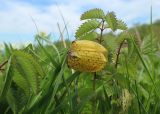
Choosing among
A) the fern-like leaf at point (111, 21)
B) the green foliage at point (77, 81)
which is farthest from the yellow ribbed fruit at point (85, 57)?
the fern-like leaf at point (111, 21)

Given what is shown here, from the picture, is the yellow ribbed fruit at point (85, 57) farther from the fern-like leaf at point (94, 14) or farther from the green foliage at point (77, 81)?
the fern-like leaf at point (94, 14)

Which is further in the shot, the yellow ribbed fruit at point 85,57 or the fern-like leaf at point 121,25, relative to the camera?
the fern-like leaf at point 121,25

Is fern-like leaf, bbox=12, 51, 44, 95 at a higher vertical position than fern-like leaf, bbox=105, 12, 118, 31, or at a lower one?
lower

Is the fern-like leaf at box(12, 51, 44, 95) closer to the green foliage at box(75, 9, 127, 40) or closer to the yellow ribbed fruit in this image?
the yellow ribbed fruit

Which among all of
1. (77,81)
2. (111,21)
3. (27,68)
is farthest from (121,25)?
(27,68)

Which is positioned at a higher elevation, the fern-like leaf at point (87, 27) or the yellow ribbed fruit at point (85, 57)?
the fern-like leaf at point (87, 27)

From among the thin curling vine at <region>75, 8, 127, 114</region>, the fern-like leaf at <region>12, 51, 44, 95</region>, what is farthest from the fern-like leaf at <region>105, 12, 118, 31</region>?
the fern-like leaf at <region>12, 51, 44, 95</region>

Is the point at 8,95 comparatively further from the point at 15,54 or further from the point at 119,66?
the point at 119,66

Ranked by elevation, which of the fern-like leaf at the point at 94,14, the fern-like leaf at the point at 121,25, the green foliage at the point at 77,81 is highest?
the fern-like leaf at the point at 94,14

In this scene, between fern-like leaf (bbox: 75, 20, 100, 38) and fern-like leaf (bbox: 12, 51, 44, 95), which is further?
fern-like leaf (bbox: 75, 20, 100, 38)
